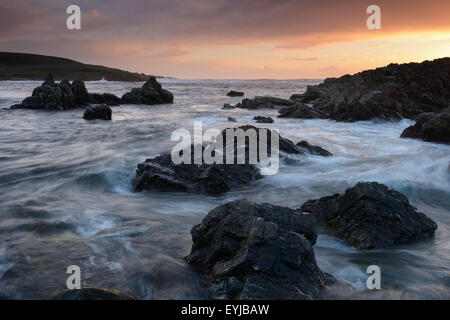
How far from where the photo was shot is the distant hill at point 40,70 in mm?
100338

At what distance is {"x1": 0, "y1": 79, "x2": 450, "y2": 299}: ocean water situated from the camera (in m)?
4.62

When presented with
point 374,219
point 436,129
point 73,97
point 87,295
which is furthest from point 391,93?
point 73,97

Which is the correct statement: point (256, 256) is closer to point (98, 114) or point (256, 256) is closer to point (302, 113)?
point (302, 113)

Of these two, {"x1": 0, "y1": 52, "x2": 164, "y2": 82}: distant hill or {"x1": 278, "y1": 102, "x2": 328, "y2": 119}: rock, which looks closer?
{"x1": 278, "y1": 102, "x2": 328, "y2": 119}: rock

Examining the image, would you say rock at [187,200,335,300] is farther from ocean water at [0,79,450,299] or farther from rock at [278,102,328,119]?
rock at [278,102,328,119]

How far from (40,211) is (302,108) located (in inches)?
815

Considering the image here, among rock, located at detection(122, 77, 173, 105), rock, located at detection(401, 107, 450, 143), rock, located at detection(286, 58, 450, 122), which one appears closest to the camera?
rock, located at detection(401, 107, 450, 143)

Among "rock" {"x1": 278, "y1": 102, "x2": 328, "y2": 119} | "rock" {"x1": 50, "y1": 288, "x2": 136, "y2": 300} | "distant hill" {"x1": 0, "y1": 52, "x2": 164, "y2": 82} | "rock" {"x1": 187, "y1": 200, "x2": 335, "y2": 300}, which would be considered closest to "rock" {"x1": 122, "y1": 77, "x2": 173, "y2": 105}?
"rock" {"x1": 278, "y1": 102, "x2": 328, "y2": 119}

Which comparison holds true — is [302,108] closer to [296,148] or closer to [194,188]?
[296,148]

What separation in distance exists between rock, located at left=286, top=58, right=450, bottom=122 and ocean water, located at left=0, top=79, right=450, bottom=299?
6.69m

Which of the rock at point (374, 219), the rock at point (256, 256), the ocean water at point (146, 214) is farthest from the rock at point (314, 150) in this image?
the rock at point (256, 256)

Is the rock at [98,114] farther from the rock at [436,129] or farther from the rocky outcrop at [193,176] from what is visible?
the rock at [436,129]

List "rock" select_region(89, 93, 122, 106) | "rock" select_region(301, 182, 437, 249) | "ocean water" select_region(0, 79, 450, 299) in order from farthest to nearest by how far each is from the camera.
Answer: "rock" select_region(89, 93, 122, 106) < "rock" select_region(301, 182, 437, 249) < "ocean water" select_region(0, 79, 450, 299)

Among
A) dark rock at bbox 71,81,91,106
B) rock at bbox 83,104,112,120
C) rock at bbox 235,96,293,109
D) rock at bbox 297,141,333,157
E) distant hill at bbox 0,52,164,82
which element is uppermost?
distant hill at bbox 0,52,164,82
